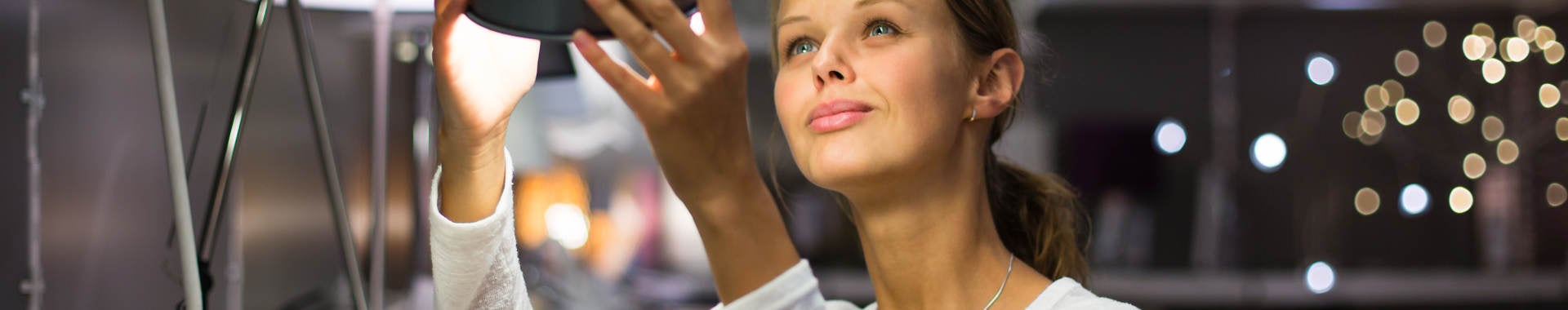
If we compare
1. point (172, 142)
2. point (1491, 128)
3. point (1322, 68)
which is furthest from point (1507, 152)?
point (172, 142)

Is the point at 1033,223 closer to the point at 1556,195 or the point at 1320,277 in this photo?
the point at 1320,277

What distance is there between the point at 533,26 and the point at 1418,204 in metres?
2.71

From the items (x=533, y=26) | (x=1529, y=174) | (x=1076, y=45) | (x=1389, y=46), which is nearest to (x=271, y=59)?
(x=533, y=26)

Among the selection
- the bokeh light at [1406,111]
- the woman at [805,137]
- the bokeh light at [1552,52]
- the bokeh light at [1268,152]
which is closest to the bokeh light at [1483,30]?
the bokeh light at [1552,52]

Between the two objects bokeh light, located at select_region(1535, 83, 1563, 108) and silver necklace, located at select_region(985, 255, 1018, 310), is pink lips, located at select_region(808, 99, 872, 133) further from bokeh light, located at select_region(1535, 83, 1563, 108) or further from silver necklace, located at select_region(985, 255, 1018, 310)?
bokeh light, located at select_region(1535, 83, 1563, 108)

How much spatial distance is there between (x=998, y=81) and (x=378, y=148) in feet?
3.60

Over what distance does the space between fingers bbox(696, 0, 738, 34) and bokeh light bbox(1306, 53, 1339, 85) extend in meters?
2.42

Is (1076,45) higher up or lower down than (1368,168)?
higher up

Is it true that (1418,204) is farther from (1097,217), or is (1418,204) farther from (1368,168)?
(1097,217)

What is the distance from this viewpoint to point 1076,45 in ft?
9.00

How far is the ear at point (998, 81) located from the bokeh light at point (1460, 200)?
2.44m

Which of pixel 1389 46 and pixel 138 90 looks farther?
pixel 1389 46

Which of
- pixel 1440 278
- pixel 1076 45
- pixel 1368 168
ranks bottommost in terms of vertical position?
pixel 1440 278

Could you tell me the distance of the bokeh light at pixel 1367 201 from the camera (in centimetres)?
280
